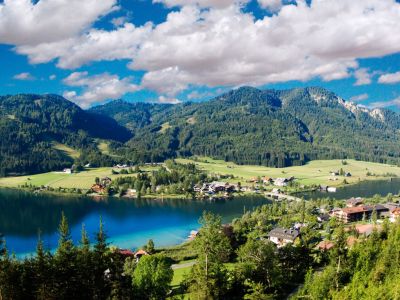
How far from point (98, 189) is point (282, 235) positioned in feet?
266

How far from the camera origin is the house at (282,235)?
60531 millimetres

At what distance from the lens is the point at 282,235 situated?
62.0 m

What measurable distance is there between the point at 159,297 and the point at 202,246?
6919 millimetres

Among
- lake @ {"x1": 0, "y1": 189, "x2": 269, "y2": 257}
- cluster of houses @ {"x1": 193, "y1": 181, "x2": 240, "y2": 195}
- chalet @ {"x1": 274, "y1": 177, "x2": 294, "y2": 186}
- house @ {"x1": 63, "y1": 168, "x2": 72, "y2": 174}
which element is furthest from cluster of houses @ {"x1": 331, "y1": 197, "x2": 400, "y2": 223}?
house @ {"x1": 63, "y1": 168, "x2": 72, "y2": 174}

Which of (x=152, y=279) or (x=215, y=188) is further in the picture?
(x=215, y=188)

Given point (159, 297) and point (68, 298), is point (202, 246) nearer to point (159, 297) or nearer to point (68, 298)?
point (159, 297)

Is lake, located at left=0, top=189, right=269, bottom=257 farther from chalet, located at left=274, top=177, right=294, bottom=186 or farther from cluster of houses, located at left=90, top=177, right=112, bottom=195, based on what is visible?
chalet, located at left=274, top=177, right=294, bottom=186

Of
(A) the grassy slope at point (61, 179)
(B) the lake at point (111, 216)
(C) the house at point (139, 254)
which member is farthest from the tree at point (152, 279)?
(A) the grassy slope at point (61, 179)

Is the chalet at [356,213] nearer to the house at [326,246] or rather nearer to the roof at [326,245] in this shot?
the house at [326,246]

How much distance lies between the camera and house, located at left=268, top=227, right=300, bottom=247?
60.5 meters

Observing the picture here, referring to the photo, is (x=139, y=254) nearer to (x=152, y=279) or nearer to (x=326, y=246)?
(x=152, y=279)

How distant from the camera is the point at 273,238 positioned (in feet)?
205

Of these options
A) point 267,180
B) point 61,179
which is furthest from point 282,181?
point 61,179

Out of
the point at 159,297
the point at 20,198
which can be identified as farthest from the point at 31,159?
the point at 159,297
